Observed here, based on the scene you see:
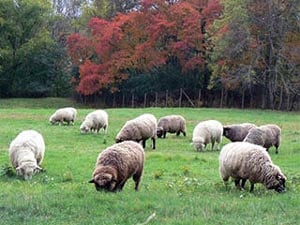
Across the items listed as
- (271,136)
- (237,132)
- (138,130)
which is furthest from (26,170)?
(237,132)

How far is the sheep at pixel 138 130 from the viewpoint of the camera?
65.7ft

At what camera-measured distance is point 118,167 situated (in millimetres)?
10320

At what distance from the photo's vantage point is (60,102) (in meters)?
60.3

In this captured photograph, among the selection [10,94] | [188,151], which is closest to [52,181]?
[188,151]

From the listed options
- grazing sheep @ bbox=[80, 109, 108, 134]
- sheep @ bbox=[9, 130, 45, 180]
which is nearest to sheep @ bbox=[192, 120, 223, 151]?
grazing sheep @ bbox=[80, 109, 108, 134]

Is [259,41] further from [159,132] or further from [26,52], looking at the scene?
[26,52]

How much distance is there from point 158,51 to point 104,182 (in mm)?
44102

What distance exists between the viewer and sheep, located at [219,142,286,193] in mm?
10883

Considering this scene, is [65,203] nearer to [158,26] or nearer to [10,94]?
[158,26]

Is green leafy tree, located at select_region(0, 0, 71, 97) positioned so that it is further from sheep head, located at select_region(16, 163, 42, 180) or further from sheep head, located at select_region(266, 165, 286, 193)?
sheep head, located at select_region(266, 165, 286, 193)

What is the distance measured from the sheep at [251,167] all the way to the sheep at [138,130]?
332 inches

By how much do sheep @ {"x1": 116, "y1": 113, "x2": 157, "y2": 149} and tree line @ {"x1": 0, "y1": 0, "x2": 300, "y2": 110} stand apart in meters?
22.3

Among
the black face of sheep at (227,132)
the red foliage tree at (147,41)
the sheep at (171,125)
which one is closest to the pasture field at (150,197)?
the black face of sheep at (227,132)

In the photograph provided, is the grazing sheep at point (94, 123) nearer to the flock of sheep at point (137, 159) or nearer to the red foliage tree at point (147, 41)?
the flock of sheep at point (137, 159)
